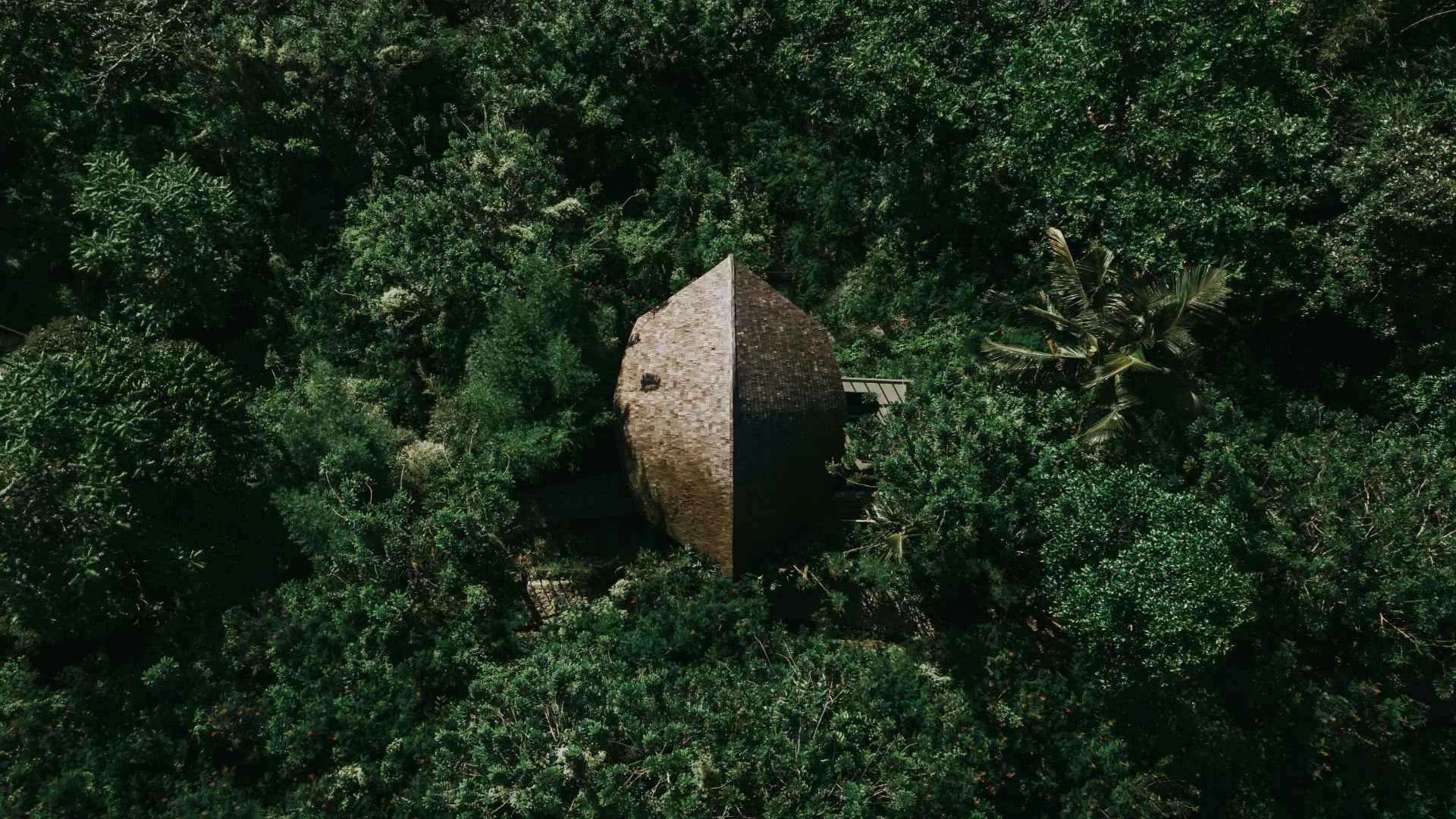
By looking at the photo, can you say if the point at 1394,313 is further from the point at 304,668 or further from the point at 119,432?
the point at 119,432

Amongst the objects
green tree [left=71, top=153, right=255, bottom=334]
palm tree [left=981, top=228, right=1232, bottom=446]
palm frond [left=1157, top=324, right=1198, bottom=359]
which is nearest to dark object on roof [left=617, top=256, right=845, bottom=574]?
palm tree [left=981, top=228, right=1232, bottom=446]

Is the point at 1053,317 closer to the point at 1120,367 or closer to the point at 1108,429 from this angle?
the point at 1120,367

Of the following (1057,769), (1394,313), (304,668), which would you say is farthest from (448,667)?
(1394,313)

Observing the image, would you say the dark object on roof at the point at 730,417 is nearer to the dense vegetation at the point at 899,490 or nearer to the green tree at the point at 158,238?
the dense vegetation at the point at 899,490

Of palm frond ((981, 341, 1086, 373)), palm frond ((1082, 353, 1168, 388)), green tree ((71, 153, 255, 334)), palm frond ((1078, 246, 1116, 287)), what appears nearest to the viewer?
palm frond ((1082, 353, 1168, 388))

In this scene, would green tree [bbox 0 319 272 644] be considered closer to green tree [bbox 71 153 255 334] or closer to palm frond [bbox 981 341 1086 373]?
green tree [bbox 71 153 255 334]

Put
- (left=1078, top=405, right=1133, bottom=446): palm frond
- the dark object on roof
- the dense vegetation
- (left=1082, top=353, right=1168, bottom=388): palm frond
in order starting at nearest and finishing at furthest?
the dense vegetation → (left=1082, top=353, right=1168, bottom=388): palm frond → (left=1078, top=405, right=1133, bottom=446): palm frond → the dark object on roof

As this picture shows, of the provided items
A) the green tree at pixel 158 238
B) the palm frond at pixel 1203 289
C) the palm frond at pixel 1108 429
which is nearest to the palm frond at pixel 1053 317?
the palm frond at pixel 1108 429
